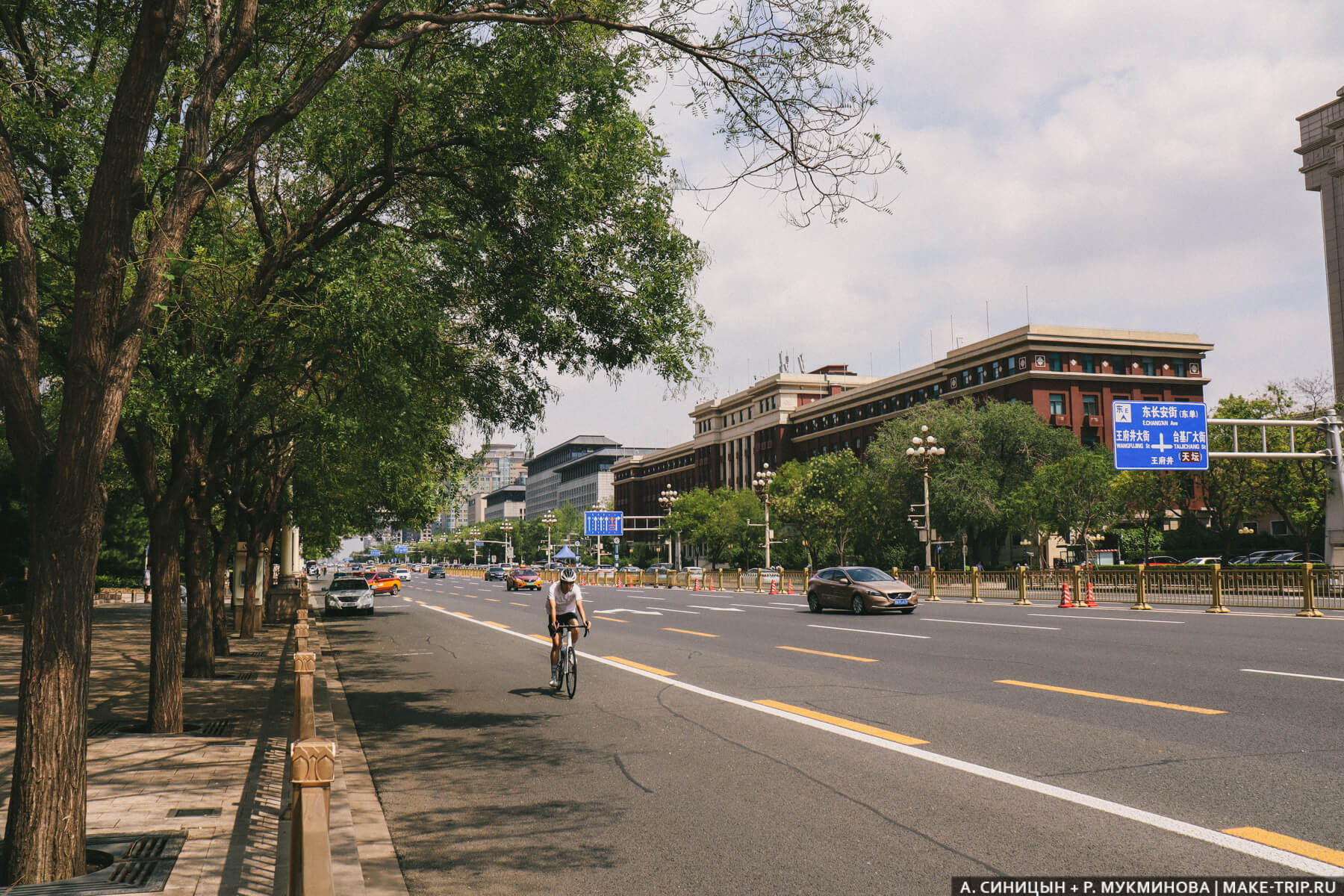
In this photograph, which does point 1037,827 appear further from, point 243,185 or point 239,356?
point 243,185

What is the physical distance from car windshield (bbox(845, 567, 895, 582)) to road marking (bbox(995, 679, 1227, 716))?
15.5 m

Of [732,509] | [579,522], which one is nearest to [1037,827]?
[732,509]

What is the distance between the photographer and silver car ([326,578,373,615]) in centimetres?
3512

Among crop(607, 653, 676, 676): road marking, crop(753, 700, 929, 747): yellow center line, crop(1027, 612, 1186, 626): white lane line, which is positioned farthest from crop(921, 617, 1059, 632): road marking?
crop(753, 700, 929, 747): yellow center line

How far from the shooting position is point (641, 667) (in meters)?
15.3

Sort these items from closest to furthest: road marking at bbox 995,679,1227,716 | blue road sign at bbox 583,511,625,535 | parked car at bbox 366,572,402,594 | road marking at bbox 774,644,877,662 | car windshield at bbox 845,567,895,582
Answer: road marking at bbox 995,679,1227,716
road marking at bbox 774,644,877,662
car windshield at bbox 845,567,895,582
parked car at bbox 366,572,402,594
blue road sign at bbox 583,511,625,535

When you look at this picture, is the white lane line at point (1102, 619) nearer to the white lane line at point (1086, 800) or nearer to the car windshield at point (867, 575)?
the car windshield at point (867, 575)

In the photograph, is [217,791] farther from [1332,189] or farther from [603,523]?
[1332,189]

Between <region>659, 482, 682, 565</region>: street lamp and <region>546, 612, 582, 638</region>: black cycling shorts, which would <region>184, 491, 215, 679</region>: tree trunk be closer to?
<region>546, 612, 582, 638</region>: black cycling shorts

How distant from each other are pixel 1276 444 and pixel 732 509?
52977 mm

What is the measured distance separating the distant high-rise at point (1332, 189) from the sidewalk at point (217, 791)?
3323 inches

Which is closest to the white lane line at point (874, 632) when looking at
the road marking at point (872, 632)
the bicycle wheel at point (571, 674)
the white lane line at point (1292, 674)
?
the road marking at point (872, 632)

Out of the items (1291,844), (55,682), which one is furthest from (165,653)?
(1291,844)

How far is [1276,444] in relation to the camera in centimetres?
5391
